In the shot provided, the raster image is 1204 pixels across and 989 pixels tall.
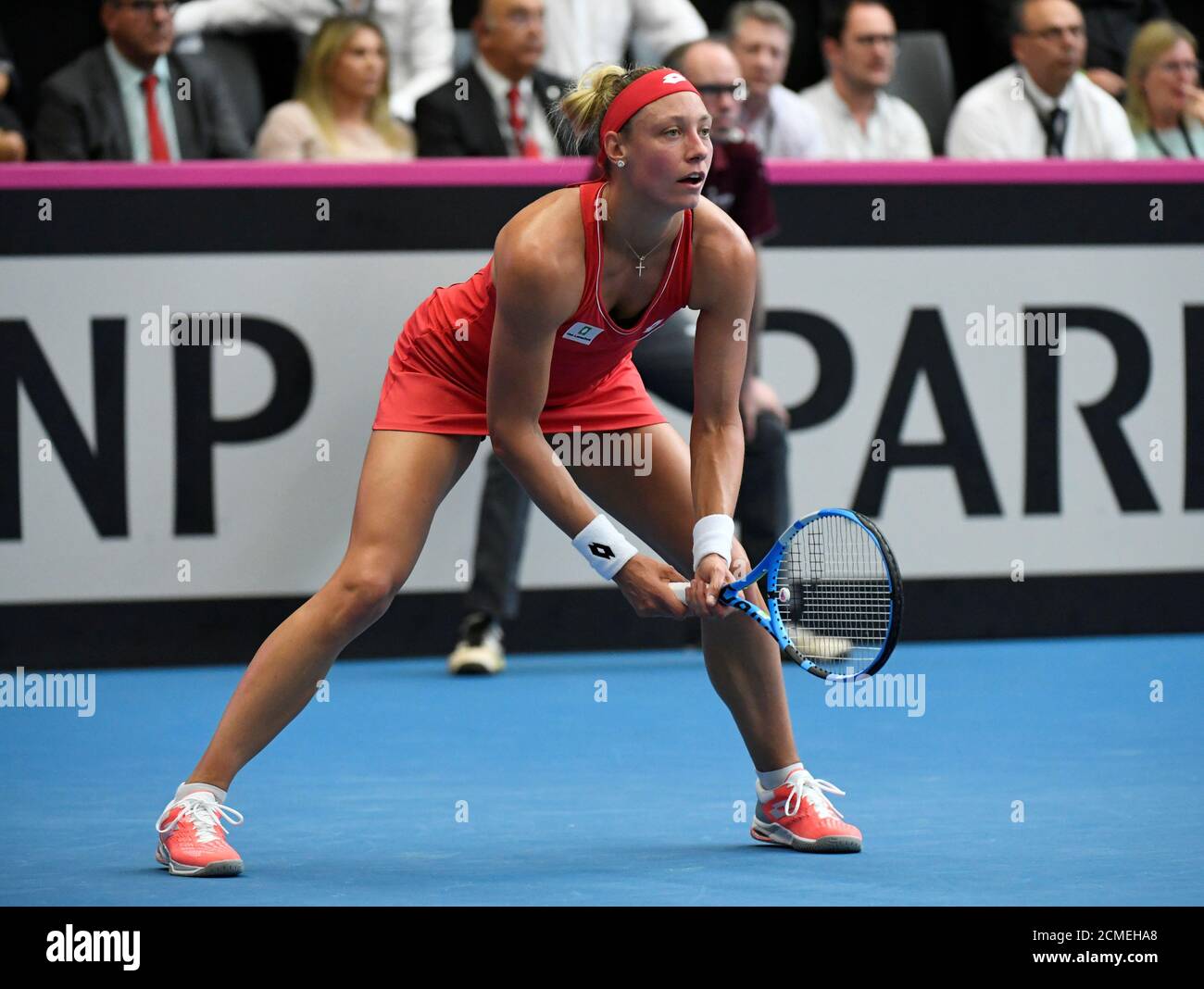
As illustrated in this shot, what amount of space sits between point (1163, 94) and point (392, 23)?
326cm

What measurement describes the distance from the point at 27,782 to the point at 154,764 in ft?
1.24

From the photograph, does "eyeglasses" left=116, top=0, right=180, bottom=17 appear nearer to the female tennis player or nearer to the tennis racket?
the female tennis player

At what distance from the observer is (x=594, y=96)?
4.11 meters

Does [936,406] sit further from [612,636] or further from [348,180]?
[348,180]

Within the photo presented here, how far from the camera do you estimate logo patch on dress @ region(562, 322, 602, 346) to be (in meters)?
4.05

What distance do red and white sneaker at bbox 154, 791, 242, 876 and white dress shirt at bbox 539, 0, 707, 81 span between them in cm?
470

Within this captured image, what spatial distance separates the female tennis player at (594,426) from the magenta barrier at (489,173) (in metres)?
2.33

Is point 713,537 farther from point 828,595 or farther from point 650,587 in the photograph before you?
point 828,595

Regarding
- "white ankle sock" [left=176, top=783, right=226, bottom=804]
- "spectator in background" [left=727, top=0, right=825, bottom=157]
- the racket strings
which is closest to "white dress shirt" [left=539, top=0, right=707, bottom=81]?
"spectator in background" [left=727, top=0, right=825, bottom=157]

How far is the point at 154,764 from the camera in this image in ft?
17.3

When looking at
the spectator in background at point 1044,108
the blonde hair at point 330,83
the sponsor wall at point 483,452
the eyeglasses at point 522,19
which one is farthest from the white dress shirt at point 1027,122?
the blonde hair at point 330,83

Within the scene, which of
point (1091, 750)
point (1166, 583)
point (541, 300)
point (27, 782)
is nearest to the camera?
point (541, 300)

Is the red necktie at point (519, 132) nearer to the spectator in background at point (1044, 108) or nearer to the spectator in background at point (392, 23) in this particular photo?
the spectator in background at point (392, 23)
